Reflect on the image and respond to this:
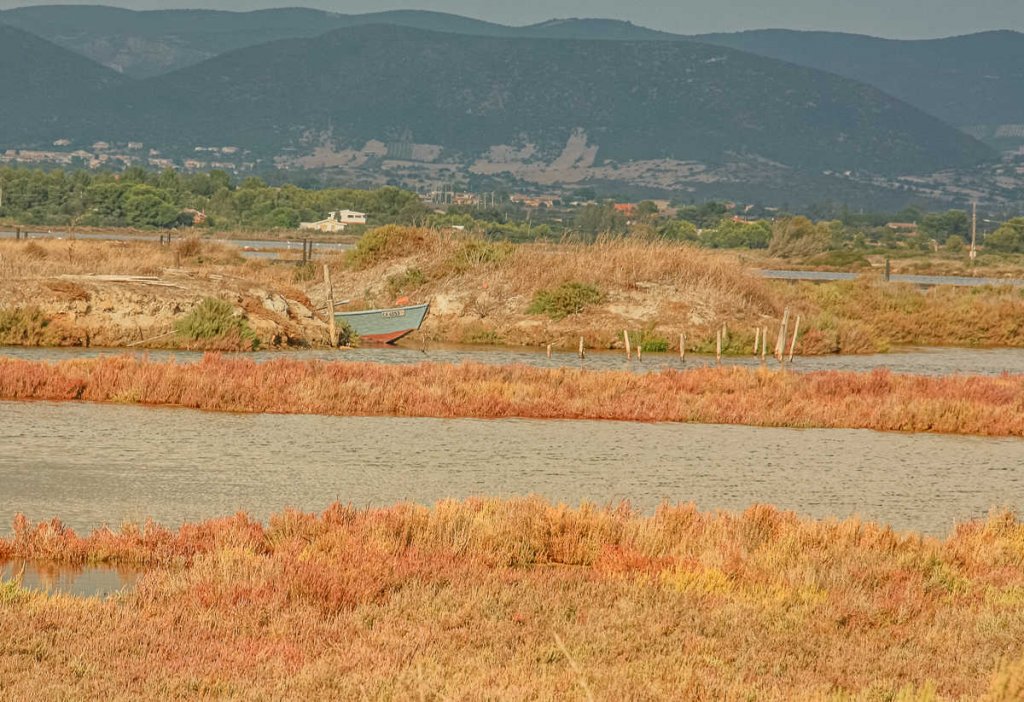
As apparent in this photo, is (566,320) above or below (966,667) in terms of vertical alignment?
below

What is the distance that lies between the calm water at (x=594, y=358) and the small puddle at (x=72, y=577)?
23539mm

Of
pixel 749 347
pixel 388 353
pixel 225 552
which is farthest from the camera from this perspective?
pixel 749 347

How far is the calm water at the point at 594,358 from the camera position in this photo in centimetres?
4094

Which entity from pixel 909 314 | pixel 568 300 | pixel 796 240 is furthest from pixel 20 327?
pixel 796 240

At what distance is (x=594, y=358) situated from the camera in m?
45.7

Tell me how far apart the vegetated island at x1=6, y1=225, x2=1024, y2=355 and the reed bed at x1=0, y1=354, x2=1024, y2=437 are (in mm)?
10434

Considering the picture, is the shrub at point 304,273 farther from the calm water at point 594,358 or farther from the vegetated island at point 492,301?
the calm water at point 594,358

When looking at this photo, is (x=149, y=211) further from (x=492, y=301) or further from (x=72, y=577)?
(x=72, y=577)

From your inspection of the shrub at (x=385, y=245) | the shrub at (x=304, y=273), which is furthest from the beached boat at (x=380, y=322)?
the shrub at (x=304, y=273)

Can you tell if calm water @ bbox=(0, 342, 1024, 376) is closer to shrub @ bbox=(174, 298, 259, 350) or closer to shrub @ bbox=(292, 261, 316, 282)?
shrub @ bbox=(174, 298, 259, 350)

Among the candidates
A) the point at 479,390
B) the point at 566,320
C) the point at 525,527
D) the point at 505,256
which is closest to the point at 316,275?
the point at 505,256

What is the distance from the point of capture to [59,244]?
75.2 metres

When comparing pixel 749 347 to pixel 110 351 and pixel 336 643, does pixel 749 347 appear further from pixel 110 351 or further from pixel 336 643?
pixel 336 643

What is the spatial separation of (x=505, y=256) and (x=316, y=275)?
33.0 feet
